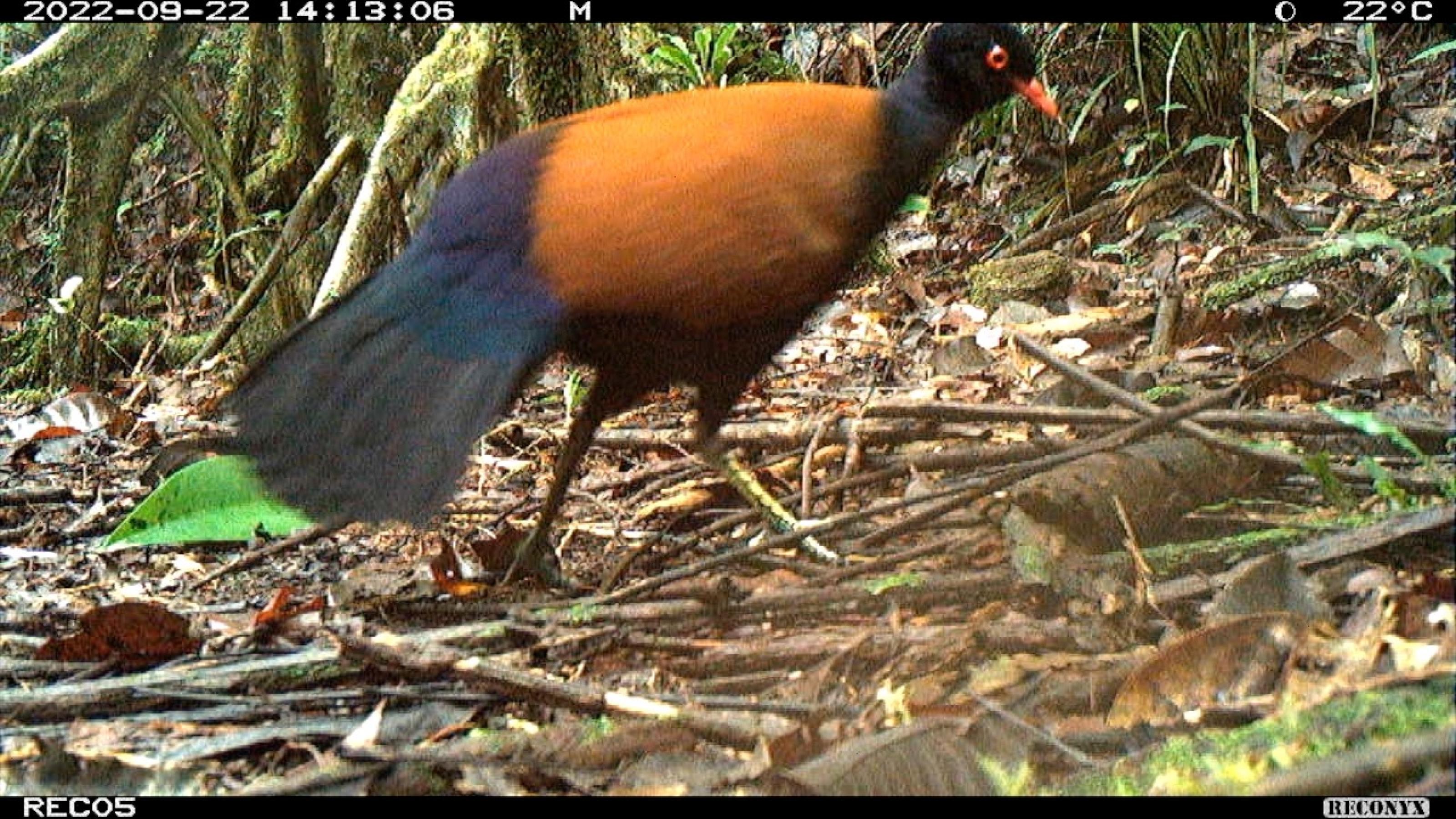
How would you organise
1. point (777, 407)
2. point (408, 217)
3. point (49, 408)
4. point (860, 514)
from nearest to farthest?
1. point (860, 514)
2. point (408, 217)
3. point (777, 407)
4. point (49, 408)

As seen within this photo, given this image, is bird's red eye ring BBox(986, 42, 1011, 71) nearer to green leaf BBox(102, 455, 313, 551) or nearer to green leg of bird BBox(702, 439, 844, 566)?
green leg of bird BBox(702, 439, 844, 566)

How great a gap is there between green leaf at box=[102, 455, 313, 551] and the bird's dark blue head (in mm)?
1100

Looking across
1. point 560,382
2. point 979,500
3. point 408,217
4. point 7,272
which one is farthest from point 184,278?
point 979,500

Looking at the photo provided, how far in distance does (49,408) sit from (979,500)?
2090 mm

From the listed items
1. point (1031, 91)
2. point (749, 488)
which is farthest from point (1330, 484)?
point (749, 488)

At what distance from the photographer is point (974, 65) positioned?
80.7 inches

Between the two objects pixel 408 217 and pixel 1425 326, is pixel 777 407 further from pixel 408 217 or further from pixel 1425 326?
pixel 1425 326

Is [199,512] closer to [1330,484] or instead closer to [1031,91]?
[1031,91]

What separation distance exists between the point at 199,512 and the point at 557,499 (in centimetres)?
52

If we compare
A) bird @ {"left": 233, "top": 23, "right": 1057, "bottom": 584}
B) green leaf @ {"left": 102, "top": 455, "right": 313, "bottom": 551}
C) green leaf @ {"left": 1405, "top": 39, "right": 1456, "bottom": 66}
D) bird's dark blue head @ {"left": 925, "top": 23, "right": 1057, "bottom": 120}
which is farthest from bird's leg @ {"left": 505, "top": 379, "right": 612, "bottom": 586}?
green leaf @ {"left": 1405, "top": 39, "right": 1456, "bottom": 66}

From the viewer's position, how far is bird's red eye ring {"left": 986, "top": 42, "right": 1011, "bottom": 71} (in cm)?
204

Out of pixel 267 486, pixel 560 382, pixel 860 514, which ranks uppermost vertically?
pixel 267 486

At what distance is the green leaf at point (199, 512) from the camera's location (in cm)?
214

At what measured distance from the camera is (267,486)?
1771 mm
